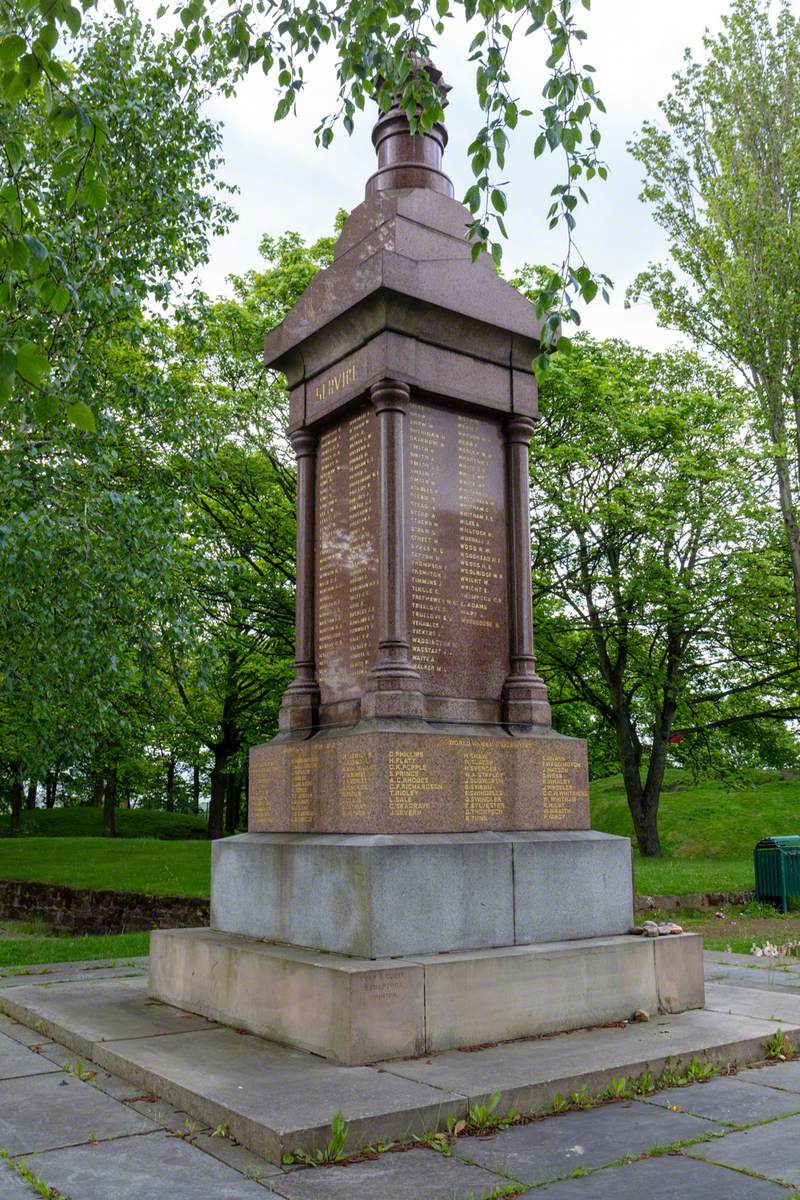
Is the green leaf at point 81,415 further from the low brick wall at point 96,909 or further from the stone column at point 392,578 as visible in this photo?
the low brick wall at point 96,909

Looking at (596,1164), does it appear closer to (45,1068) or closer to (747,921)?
(45,1068)

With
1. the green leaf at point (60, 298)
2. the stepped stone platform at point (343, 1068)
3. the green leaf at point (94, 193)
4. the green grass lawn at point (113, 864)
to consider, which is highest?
the green leaf at point (94, 193)

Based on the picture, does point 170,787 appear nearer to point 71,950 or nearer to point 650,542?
point 650,542

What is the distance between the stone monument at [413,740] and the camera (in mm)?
6605

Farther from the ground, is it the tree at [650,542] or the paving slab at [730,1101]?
the tree at [650,542]

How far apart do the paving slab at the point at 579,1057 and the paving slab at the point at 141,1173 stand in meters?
1.34

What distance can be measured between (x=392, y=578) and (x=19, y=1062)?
406 centimetres

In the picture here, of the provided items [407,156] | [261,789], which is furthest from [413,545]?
[407,156]

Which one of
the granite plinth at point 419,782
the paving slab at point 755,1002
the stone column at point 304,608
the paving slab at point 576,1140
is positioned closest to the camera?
the paving slab at point 576,1140

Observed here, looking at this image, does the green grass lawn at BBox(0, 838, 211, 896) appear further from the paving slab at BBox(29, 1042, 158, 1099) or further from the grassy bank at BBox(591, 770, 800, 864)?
the grassy bank at BBox(591, 770, 800, 864)

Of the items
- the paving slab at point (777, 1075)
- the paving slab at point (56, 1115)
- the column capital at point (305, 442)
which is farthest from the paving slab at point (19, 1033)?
the column capital at point (305, 442)

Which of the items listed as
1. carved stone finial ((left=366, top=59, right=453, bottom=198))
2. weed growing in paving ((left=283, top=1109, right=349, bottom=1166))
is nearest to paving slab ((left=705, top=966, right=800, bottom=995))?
weed growing in paving ((left=283, top=1109, right=349, bottom=1166))

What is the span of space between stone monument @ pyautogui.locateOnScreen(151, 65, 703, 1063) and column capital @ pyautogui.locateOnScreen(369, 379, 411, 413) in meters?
0.02

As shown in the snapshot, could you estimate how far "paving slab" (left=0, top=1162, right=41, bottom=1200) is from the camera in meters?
4.22
